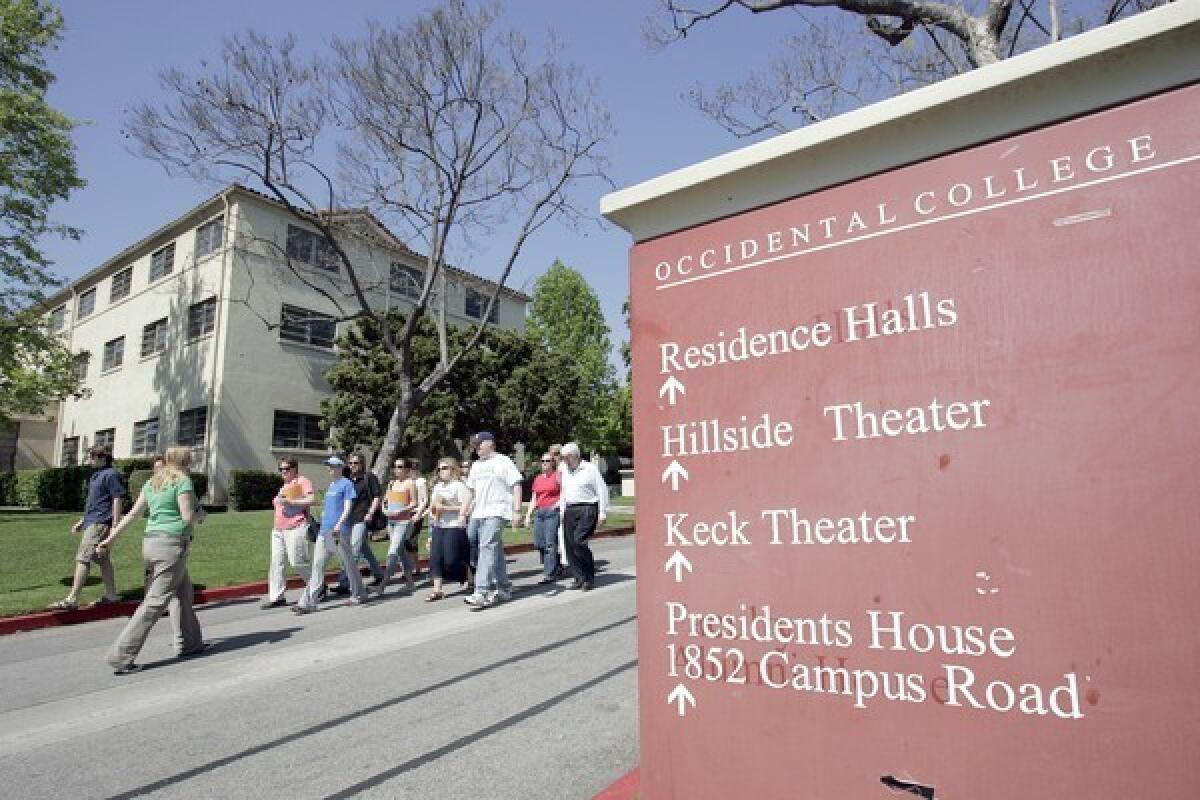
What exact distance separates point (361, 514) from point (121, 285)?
91.6 ft

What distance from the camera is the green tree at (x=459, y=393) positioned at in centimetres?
2502

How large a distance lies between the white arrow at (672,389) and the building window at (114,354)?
109 ft

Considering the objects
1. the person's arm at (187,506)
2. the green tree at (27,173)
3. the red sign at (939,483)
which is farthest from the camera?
the green tree at (27,173)

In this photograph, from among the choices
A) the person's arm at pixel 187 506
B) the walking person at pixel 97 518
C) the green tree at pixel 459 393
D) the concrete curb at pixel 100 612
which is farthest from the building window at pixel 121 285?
the person's arm at pixel 187 506

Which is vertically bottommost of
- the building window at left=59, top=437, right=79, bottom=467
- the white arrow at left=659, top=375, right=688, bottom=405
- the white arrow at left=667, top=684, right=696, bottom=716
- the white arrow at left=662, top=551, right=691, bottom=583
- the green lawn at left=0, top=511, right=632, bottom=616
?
the green lawn at left=0, top=511, right=632, bottom=616

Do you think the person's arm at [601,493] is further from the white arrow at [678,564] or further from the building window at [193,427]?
the building window at [193,427]

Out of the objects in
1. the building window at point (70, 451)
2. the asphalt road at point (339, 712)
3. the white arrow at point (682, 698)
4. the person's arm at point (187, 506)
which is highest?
the building window at point (70, 451)

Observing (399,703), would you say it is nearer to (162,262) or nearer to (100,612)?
(100,612)

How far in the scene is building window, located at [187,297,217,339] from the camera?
24.9 meters

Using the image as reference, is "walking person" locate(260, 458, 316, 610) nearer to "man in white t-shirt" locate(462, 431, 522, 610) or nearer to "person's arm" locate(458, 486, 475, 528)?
"person's arm" locate(458, 486, 475, 528)

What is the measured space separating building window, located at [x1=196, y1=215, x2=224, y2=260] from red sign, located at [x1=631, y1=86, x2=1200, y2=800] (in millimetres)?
27493

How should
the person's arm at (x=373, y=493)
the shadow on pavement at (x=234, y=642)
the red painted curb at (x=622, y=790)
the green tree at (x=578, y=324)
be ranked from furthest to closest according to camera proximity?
the green tree at (x=578, y=324)
the person's arm at (x=373, y=493)
the shadow on pavement at (x=234, y=642)
the red painted curb at (x=622, y=790)

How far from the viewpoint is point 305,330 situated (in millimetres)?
26625

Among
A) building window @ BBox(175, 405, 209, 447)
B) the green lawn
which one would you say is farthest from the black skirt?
building window @ BBox(175, 405, 209, 447)
